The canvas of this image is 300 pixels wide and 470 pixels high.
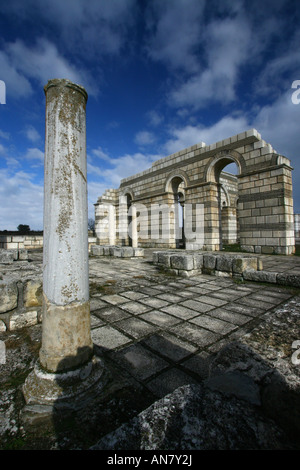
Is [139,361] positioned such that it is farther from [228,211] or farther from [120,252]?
[228,211]

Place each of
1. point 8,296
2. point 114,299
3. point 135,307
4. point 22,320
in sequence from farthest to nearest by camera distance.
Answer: point 114,299, point 135,307, point 22,320, point 8,296

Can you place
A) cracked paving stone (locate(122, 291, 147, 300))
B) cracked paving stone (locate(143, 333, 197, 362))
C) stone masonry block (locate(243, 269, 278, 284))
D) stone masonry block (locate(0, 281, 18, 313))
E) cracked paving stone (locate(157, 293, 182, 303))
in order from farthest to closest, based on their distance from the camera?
1. stone masonry block (locate(243, 269, 278, 284))
2. cracked paving stone (locate(122, 291, 147, 300))
3. cracked paving stone (locate(157, 293, 182, 303))
4. stone masonry block (locate(0, 281, 18, 313))
5. cracked paving stone (locate(143, 333, 197, 362))

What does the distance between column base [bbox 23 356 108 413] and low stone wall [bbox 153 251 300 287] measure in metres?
4.19

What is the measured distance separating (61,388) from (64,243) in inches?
39.1

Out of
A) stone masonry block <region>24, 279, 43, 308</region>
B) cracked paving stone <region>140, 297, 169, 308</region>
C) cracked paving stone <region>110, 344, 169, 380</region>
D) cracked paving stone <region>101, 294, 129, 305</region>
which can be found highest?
stone masonry block <region>24, 279, 43, 308</region>

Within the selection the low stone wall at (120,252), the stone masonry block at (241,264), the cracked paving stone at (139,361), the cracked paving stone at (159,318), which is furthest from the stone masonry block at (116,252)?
the cracked paving stone at (139,361)

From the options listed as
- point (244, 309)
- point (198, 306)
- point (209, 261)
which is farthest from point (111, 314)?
point (209, 261)

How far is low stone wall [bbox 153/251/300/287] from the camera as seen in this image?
471cm

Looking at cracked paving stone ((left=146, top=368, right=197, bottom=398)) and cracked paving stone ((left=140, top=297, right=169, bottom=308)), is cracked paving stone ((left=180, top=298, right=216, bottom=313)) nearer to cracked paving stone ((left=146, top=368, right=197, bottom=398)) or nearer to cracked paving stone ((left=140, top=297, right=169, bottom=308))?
cracked paving stone ((left=140, top=297, right=169, bottom=308))

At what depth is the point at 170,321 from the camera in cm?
286

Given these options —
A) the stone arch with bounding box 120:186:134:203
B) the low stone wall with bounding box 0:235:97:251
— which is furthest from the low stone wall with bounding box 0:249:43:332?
the stone arch with bounding box 120:186:134:203

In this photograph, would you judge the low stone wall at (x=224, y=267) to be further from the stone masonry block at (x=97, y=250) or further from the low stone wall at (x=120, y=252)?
the stone masonry block at (x=97, y=250)

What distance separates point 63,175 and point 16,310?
197 centimetres

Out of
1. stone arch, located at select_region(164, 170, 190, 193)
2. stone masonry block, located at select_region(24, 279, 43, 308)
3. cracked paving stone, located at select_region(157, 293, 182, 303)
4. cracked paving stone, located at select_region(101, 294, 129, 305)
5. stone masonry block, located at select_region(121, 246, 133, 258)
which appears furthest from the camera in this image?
stone arch, located at select_region(164, 170, 190, 193)
